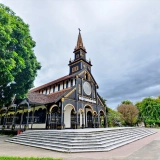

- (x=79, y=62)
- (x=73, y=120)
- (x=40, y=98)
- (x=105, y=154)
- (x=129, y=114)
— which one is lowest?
(x=105, y=154)

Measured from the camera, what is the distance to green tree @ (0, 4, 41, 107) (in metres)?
8.74

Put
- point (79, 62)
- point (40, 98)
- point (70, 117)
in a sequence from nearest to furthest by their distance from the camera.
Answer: point (40, 98), point (70, 117), point (79, 62)

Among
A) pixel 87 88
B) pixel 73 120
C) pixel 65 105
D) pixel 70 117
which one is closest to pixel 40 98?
pixel 65 105

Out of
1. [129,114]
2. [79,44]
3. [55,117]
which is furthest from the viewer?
[129,114]

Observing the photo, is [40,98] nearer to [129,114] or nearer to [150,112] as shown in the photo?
[129,114]

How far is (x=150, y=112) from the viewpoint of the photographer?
38.0 m

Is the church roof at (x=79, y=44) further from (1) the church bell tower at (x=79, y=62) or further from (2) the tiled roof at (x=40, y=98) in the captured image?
(2) the tiled roof at (x=40, y=98)

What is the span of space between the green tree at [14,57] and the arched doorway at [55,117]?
6.36m

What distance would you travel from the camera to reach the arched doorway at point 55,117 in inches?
692

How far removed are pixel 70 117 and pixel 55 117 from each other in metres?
3.05

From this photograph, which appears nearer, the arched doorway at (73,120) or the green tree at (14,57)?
the green tree at (14,57)

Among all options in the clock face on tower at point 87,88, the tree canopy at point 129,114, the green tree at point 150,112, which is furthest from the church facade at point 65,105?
the green tree at point 150,112

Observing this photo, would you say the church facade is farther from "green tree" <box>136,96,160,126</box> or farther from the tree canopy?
"green tree" <box>136,96,160,126</box>

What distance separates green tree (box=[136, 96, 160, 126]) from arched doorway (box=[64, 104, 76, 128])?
87.2ft
